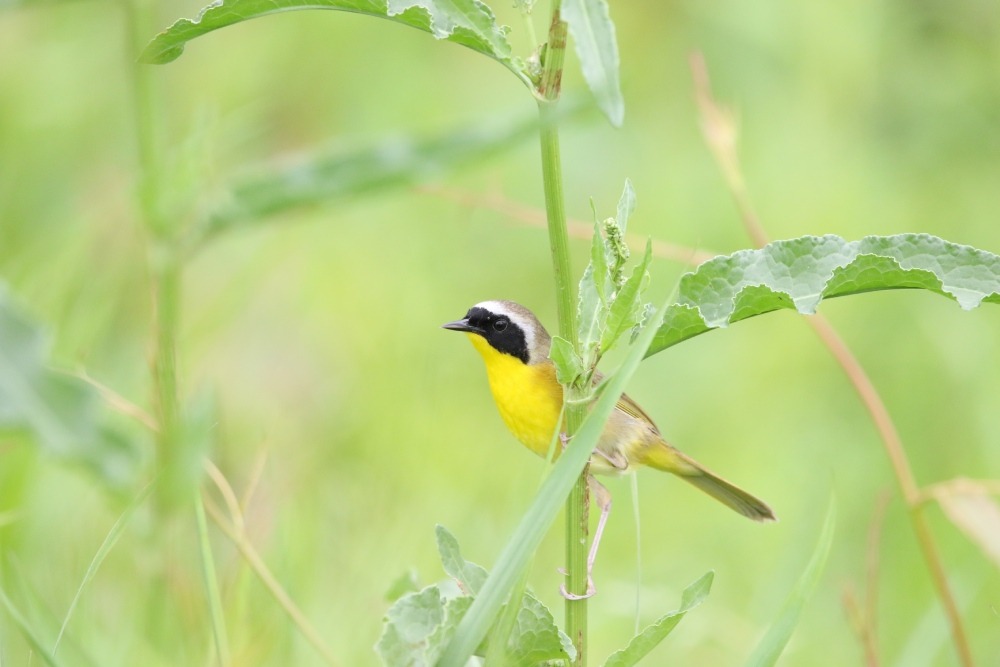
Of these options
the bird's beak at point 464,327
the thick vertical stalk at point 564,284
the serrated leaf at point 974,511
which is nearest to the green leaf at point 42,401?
the thick vertical stalk at point 564,284

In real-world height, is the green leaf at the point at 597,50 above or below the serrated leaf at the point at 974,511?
above

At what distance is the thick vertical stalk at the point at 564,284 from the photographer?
141cm

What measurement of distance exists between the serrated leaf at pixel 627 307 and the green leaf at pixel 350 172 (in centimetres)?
70

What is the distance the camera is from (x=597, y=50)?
51.4 inches

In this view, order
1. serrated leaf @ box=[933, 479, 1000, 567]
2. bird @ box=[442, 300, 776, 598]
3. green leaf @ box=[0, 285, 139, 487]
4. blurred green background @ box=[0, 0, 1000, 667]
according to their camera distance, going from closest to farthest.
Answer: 1. green leaf @ box=[0, 285, 139, 487]
2. serrated leaf @ box=[933, 479, 1000, 567]
3. bird @ box=[442, 300, 776, 598]
4. blurred green background @ box=[0, 0, 1000, 667]

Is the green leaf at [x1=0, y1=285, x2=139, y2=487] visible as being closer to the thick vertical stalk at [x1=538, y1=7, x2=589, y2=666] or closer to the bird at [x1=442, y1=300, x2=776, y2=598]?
the thick vertical stalk at [x1=538, y1=7, x2=589, y2=666]

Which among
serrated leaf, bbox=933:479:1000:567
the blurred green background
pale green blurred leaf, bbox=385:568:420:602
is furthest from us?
the blurred green background

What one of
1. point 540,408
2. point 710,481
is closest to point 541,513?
point 540,408

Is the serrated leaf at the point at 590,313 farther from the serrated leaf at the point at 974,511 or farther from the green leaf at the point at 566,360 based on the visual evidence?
the serrated leaf at the point at 974,511

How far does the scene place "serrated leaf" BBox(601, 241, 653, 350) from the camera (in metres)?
1.43

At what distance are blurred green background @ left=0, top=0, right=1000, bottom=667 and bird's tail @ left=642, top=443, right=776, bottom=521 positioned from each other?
0.23m

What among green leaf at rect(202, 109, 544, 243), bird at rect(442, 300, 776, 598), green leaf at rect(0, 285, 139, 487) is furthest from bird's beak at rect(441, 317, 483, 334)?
green leaf at rect(0, 285, 139, 487)

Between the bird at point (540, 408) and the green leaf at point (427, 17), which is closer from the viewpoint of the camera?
the green leaf at point (427, 17)

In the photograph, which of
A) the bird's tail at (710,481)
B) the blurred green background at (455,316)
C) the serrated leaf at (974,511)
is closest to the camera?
the serrated leaf at (974,511)
